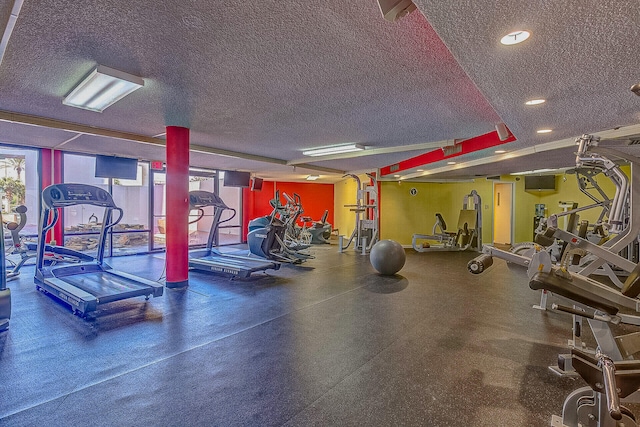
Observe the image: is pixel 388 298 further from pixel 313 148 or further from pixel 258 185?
pixel 258 185

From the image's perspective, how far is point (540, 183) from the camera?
359 inches

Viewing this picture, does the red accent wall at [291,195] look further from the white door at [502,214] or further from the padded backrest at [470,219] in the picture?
the white door at [502,214]

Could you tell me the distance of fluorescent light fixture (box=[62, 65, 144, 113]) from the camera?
266 cm

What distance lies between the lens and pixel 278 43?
2172mm

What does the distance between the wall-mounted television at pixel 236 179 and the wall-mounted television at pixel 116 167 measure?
2605 millimetres

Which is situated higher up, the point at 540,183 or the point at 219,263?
the point at 540,183

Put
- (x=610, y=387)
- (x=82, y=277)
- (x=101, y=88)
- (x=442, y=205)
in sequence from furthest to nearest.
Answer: (x=442, y=205), (x=82, y=277), (x=101, y=88), (x=610, y=387)

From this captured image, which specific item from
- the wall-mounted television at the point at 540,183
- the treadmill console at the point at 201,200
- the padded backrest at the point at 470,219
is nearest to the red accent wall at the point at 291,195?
the treadmill console at the point at 201,200

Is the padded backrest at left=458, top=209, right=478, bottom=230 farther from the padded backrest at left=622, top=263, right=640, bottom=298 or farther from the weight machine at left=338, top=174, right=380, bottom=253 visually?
the padded backrest at left=622, top=263, right=640, bottom=298

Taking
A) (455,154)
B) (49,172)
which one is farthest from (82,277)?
(455,154)

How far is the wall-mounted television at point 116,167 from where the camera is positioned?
6867 millimetres

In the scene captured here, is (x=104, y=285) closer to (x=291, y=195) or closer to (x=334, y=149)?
(x=334, y=149)

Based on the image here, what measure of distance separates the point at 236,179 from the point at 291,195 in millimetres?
2718

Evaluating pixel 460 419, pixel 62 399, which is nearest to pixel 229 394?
pixel 62 399
